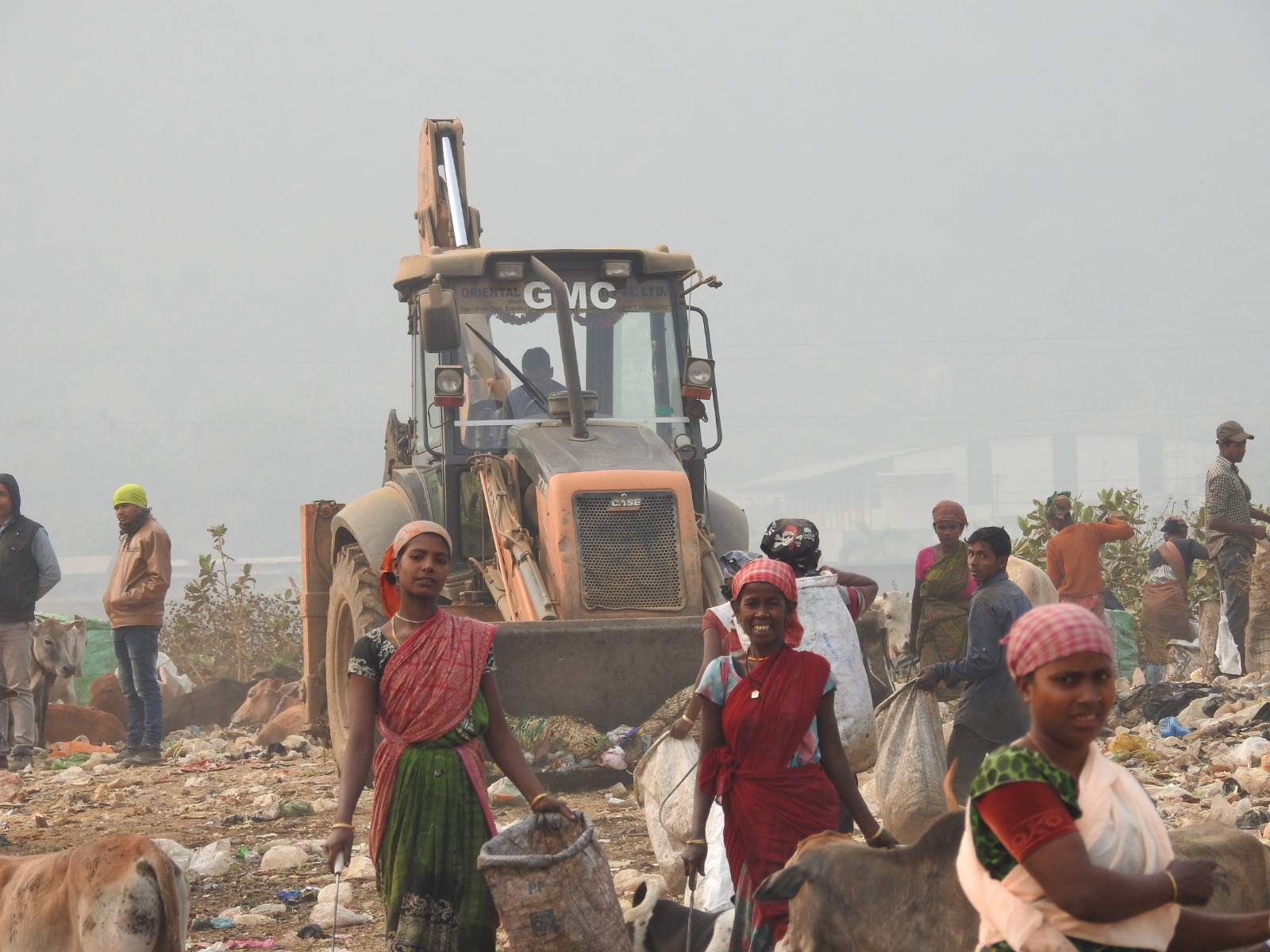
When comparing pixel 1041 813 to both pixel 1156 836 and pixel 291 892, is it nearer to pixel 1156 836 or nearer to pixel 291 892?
pixel 1156 836

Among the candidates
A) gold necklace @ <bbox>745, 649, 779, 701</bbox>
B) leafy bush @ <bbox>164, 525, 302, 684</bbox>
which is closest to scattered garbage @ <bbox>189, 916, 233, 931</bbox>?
gold necklace @ <bbox>745, 649, 779, 701</bbox>

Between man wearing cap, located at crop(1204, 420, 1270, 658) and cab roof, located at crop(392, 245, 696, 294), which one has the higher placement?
cab roof, located at crop(392, 245, 696, 294)

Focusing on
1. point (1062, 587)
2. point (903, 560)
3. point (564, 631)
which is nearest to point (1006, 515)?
point (903, 560)

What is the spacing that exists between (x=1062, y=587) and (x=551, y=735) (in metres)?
4.68

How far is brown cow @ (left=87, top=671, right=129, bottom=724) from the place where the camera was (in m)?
13.2

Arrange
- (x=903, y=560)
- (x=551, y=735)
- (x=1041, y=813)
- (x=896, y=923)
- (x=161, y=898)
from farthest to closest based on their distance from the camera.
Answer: (x=903, y=560) < (x=551, y=735) < (x=161, y=898) < (x=896, y=923) < (x=1041, y=813)

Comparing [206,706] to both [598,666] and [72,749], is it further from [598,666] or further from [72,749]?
[598,666]

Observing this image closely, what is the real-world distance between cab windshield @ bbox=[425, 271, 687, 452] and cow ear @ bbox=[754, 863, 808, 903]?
5.43 metres

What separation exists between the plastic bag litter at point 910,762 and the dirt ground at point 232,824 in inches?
41.4

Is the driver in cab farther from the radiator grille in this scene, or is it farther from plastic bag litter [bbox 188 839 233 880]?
plastic bag litter [bbox 188 839 233 880]

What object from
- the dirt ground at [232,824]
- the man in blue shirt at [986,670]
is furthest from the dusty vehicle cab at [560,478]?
the man in blue shirt at [986,670]

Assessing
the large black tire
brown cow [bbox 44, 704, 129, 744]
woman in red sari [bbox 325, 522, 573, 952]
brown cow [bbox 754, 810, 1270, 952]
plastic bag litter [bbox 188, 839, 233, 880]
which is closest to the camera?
brown cow [bbox 754, 810, 1270, 952]

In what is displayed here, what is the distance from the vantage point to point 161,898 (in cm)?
357

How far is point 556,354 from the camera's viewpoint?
855cm
